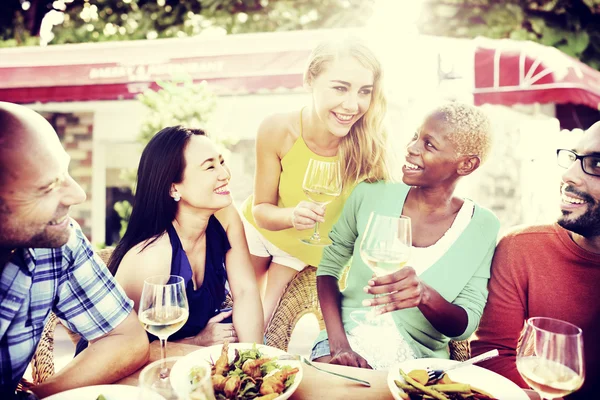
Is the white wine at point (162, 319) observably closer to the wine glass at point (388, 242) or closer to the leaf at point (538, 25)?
the wine glass at point (388, 242)

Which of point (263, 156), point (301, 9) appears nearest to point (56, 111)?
point (301, 9)

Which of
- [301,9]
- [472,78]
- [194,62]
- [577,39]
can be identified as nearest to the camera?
[472,78]

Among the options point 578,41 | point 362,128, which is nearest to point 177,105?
point 362,128

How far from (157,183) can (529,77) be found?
3995mm

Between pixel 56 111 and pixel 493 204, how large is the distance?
6.84 m

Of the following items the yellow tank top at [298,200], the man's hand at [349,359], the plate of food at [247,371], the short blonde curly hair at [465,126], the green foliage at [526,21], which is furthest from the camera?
the green foliage at [526,21]

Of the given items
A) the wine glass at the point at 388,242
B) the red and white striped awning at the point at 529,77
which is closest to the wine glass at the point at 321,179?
the wine glass at the point at 388,242

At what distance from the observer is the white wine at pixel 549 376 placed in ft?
4.07

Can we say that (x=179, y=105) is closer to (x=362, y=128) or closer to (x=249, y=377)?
(x=362, y=128)

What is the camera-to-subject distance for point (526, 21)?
7.61 metres

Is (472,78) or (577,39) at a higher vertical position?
(577,39)

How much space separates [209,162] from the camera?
7.84 feet

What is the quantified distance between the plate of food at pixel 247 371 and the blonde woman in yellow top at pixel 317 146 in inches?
40.1

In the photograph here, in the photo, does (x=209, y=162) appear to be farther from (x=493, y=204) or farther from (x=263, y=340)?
(x=493, y=204)
